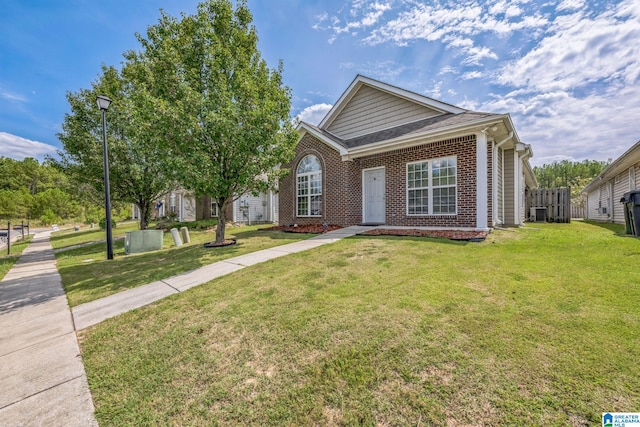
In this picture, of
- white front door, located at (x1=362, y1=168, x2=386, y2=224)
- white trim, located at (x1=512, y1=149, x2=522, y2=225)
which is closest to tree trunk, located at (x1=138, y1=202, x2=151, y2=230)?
white front door, located at (x1=362, y1=168, x2=386, y2=224)

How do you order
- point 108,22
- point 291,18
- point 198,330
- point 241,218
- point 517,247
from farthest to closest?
point 241,218 < point 291,18 < point 108,22 < point 517,247 < point 198,330

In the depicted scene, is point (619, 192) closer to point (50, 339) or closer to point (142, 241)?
point (50, 339)

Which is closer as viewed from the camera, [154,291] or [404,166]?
[154,291]

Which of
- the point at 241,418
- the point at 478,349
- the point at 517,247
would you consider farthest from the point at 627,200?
the point at 241,418

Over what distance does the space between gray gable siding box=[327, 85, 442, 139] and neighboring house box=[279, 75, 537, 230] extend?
1.7 inches

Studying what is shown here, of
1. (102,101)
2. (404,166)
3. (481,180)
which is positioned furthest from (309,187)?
(102,101)

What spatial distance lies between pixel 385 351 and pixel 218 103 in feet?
26.0

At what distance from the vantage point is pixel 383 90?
38.8ft

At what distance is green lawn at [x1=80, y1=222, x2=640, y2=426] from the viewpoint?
68.2 inches

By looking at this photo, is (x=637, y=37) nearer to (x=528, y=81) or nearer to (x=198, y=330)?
(x=528, y=81)

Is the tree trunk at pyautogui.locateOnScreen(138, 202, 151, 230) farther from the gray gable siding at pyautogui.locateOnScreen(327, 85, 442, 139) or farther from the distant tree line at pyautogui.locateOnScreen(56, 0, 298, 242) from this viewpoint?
the gray gable siding at pyautogui.locateOnScreen(327, 85, 442, 139)

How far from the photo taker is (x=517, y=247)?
586 centimetres

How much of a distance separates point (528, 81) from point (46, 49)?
2051 cm
